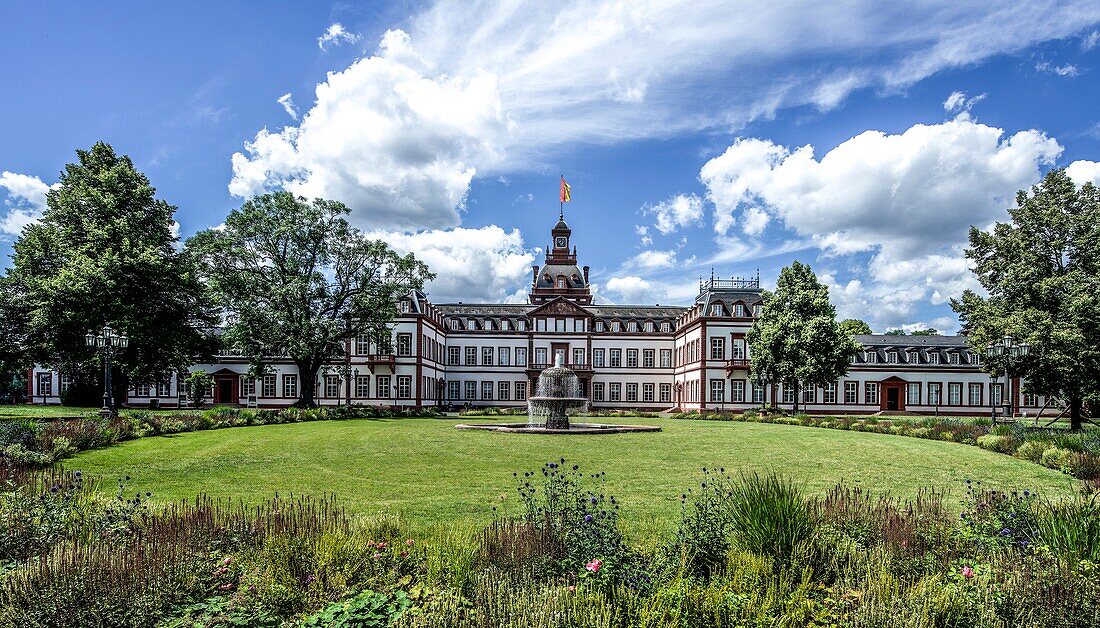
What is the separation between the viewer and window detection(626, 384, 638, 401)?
6315cm

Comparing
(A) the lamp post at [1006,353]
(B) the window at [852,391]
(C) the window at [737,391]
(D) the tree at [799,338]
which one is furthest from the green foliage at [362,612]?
(B) the window at [852,391]

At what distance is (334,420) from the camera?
122 feet

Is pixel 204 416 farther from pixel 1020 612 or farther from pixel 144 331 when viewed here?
pixel 1020 612

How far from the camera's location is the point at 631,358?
63531 mm

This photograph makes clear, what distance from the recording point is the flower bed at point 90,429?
50.9 feet

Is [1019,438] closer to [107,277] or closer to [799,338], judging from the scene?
[799,338]

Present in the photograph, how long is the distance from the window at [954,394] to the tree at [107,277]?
59.2 metres

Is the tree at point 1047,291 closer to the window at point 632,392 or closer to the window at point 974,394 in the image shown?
the window at point 974,394

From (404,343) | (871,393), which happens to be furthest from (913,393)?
(404,343)

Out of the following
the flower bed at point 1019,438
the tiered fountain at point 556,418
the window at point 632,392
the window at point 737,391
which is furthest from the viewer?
the window at point 632,392

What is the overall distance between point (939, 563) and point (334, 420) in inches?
1384

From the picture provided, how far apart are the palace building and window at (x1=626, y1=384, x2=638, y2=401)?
0.10 metres

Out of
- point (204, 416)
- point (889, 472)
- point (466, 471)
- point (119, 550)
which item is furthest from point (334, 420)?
point (119, 550)

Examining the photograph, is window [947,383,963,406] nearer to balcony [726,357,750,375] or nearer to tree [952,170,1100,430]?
balcony [726,357,750,375]
